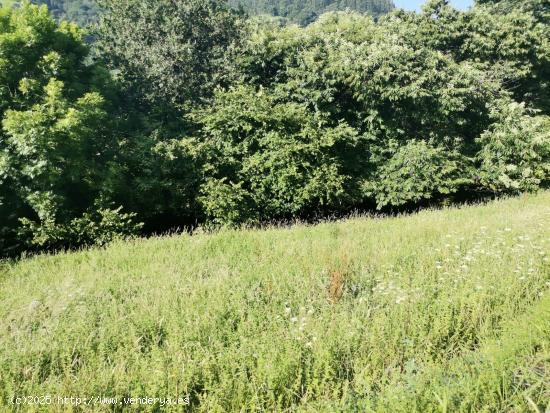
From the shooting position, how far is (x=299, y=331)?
163 inches

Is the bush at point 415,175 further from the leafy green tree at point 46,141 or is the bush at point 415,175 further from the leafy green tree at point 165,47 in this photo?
the leafy green tree at point 46,141

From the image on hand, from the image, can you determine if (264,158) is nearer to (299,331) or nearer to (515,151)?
(515,151)

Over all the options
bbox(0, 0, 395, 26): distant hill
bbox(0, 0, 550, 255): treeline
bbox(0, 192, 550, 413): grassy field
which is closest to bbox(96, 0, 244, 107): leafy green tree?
bbox(0, 0, 550, 255): treeline

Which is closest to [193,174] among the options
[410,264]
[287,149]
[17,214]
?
[287,149]

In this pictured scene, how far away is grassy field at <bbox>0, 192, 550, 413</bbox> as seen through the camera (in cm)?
328

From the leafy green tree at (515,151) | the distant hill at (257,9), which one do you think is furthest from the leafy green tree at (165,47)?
the distant hill at (257,9)

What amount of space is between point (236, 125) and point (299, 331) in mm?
11610

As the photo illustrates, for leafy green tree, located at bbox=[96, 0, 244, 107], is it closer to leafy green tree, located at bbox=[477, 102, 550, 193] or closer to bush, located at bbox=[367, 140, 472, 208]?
bush, located at bbox=[367, 140, 472, 208]

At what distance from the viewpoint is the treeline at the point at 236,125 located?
1209 cm

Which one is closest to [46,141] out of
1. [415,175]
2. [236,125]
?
[236,125]

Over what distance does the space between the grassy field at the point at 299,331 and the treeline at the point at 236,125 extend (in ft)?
19.5

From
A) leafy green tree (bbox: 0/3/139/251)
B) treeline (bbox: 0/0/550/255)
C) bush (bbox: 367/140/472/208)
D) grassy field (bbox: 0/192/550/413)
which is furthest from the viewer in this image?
bush (bbox: 367/140/472/208)

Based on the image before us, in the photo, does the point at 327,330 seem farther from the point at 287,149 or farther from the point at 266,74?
the point at 266,74

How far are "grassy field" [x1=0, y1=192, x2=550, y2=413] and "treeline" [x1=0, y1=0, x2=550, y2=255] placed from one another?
5.95 m
